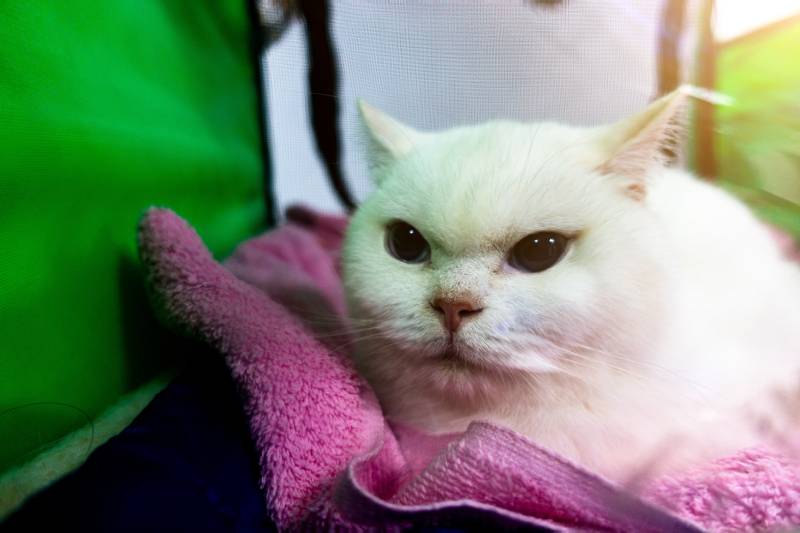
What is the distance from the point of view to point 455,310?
62 cm

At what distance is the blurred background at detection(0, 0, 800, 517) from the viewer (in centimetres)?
68

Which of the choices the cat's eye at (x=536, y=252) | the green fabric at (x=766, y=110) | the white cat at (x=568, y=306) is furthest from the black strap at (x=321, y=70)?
the green fabric at (x=766, y=110)

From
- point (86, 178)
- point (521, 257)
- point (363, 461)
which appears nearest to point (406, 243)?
point (521, 257)

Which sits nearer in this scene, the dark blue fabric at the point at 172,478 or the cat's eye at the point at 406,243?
the dark blue fabric at the point at 172,478

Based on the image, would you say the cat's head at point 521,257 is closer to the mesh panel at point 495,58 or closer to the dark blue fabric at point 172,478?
the mesh panel at point 495,58

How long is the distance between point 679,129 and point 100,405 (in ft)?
2.49

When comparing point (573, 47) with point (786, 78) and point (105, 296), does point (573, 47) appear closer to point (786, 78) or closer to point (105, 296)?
point (786, 78)

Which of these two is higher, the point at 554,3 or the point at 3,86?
the point at 554,3

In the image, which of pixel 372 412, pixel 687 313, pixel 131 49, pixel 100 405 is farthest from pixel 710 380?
pixel 131 49

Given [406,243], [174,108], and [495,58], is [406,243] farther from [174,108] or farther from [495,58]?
[174,108]

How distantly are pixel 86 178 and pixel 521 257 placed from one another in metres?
0.54

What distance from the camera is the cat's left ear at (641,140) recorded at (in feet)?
2.15

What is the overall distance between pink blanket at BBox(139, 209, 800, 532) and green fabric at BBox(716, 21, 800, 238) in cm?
31

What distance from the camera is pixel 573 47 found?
2.54 ft
